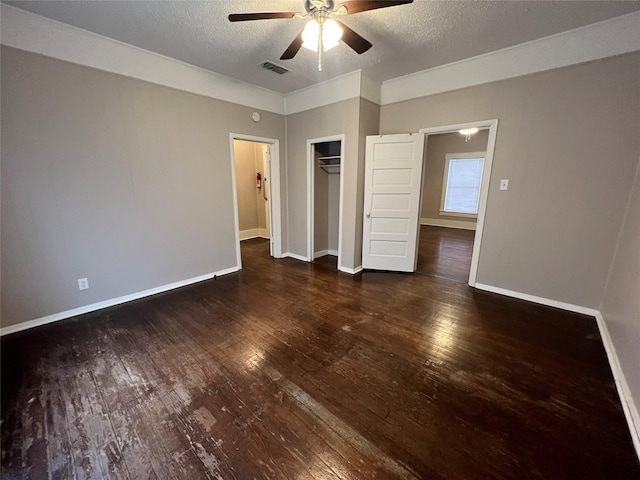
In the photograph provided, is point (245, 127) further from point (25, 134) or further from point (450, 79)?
point (450, 79)

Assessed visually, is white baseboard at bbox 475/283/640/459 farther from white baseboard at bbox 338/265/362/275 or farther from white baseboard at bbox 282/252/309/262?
white baseboard at bbox 282/252/309/262

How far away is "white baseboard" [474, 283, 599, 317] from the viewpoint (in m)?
2.75

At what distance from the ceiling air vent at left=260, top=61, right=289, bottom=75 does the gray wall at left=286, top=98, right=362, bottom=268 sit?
764 mm

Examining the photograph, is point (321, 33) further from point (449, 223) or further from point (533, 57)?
point (449, 223)

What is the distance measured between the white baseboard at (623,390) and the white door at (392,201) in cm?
208

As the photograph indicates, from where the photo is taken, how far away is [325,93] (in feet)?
12.5

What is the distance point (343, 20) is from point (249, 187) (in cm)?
431

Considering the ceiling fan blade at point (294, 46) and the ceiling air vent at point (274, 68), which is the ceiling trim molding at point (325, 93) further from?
the ceiling fan blade at point (294, 46)

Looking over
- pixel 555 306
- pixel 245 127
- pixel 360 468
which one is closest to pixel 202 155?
pixel 245 127

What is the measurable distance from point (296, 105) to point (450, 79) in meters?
2.25

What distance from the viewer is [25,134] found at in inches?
90.0

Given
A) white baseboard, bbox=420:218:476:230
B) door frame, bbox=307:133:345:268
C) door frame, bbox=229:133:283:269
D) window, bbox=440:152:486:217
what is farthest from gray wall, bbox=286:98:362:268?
window, bbox=440:152:486:217

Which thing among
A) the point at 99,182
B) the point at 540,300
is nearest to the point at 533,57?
the point at 540,300

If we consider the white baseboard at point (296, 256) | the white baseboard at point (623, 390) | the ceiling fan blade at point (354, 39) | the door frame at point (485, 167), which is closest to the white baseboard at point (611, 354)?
the white baseboard at point (623, 390)
